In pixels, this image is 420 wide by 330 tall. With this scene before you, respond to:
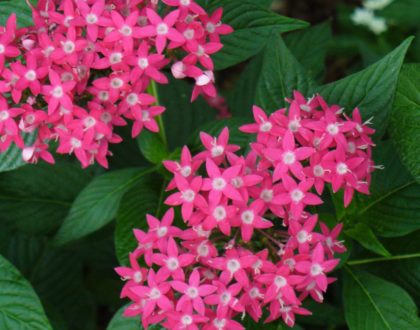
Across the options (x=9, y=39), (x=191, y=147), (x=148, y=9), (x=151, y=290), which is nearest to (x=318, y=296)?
(x=151, y=290)

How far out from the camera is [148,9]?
156 centimetres

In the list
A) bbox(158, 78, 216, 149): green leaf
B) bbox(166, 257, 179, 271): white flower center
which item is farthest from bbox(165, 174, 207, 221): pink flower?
bbox(158, 78, 216, 149): green leaf

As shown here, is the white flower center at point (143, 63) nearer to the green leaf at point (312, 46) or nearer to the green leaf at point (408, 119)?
the green leaf at point (408, 119)

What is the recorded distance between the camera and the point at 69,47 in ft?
5.04

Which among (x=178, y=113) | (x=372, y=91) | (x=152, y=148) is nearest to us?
(x=372, y=91)

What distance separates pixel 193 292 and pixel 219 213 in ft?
0.61

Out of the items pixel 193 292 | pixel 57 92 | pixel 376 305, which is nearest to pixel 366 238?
pixel 376 305

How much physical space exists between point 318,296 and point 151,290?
15.4 inches

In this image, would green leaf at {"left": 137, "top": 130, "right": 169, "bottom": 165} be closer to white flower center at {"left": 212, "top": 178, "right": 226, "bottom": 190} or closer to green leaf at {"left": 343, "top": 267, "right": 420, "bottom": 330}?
white flower center at {"left": 212, "top": 178, "right": 226, "bottom": 190}

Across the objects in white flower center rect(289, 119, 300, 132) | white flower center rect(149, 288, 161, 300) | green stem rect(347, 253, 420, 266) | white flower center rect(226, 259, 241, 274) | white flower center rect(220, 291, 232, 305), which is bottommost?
green stem rect(347, 253, 420, 266)

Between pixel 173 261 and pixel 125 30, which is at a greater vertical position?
pixel 125 30

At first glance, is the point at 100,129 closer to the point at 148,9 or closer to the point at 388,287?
the point at 148,9

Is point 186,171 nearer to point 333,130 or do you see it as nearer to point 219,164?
point 219,164

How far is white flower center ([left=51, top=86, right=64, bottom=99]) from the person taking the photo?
5.02 feet
